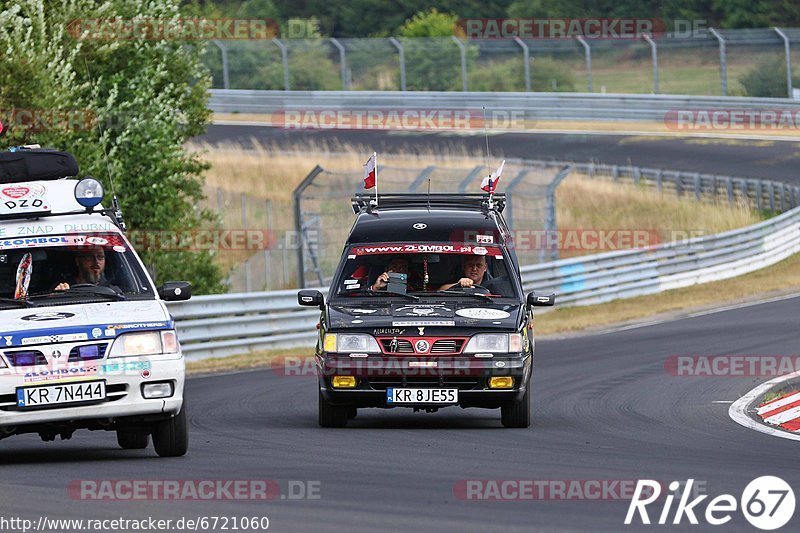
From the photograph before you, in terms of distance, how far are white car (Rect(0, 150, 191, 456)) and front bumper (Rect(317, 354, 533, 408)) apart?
178 cm

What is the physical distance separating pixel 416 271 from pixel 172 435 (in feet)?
11.6

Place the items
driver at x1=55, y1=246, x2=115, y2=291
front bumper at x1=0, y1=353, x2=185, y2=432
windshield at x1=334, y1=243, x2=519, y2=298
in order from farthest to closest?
windshield at x1=334, y1=243, x2=519, y2=298 → driver at x1=55, y1=246, x2=115, y2=291 → front bumper at x1=0, y1=353, x2=185, y2=432

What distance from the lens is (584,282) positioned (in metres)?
29.4

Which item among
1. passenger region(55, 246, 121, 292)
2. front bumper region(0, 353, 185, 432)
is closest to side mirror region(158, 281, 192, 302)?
passenger region(55, 246, 121, 292)

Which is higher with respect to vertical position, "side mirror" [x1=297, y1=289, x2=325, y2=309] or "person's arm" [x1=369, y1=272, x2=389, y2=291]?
"person's arm" [x1=369, y1=272, x2=389, y2=291]

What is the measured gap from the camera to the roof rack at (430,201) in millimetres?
14867

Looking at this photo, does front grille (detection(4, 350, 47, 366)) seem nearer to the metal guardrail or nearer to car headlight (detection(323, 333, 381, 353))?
car headlight (detection(323, 333, 381, 353))

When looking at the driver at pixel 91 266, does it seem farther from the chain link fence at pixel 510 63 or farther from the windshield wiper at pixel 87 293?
the chain link fence at pixel 510 63

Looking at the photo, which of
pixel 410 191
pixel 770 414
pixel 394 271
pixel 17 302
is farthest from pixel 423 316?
pixel 410 191

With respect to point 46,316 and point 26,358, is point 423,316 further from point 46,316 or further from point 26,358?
point 26,358

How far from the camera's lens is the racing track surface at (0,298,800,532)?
8.76 meters

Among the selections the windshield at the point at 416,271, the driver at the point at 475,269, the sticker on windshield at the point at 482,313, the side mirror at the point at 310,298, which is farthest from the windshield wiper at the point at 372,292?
the sticker on windshield at the point at 482,313

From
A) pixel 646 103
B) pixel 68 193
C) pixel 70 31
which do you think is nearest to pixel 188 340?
pixel 70 31

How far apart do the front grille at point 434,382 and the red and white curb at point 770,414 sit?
2427 millimetres
